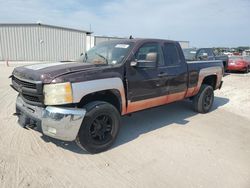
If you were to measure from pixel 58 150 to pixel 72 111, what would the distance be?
90 cm

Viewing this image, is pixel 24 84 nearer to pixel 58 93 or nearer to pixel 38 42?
pixel 58 93

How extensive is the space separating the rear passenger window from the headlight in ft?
8.13

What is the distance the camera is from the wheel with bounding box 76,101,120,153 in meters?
3.48

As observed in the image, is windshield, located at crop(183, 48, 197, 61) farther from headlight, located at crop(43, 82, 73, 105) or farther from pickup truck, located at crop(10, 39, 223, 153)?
headlight, located at crop(43, 82, 73, 105)

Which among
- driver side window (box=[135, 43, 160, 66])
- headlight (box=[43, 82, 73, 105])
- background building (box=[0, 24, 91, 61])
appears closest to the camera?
headlight (box=[43, 82, 73, 105])

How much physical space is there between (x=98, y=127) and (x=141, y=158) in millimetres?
865

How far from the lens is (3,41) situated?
20656mm

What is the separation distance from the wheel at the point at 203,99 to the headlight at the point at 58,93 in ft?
13.1

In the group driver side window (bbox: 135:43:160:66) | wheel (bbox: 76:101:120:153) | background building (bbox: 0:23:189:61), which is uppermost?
background building (bbox: 0:23:189:61)

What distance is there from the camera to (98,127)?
374 cm

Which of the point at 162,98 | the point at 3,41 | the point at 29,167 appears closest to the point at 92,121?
the point at 29,167

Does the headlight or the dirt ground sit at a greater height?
the headlight

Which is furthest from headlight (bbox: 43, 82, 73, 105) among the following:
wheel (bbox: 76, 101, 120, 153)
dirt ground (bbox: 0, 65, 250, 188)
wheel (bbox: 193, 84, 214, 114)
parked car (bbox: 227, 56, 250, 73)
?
parked car (bbox: 227, 56, 250, 73)

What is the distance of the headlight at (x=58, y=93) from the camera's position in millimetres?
3168
